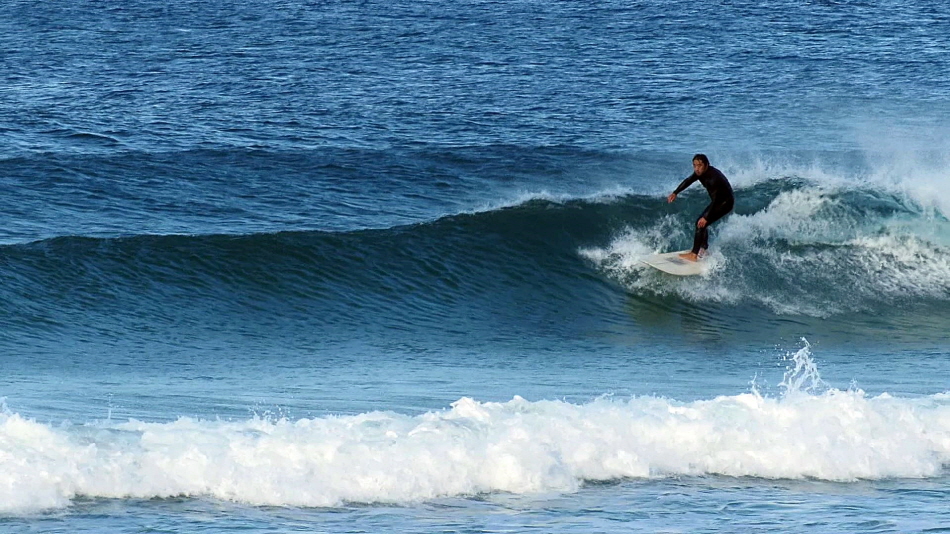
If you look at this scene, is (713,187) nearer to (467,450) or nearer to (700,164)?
(700,164)

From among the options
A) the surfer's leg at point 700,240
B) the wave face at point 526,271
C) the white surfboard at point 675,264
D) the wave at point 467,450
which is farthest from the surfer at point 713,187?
the wave at point 467,450

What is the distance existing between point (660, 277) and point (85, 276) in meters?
6.47

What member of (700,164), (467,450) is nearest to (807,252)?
(700,164)

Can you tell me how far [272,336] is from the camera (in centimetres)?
1288

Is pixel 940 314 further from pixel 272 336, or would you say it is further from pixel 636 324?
pixel 272 336

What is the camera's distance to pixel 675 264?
48.9 ft

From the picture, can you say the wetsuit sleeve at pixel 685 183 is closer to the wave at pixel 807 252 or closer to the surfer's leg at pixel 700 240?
the surfer's leg at pixel 700 240

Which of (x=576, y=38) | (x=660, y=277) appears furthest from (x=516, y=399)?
(x=576, y=38)

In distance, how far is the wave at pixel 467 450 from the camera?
7320 millimetres

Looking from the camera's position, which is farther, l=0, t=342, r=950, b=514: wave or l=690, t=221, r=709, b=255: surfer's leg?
l=690, t=221, r=709, b=255: surfer's leg

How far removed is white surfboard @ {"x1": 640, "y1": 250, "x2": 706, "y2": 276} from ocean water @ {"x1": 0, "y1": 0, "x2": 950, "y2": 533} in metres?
0.15

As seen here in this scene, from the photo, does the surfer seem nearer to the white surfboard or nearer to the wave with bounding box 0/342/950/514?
the white surfboard

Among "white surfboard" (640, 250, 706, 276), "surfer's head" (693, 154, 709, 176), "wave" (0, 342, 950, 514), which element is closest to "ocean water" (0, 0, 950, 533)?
"wave" (0, 342, 950, 514)

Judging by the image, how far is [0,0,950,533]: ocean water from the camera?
754cm
